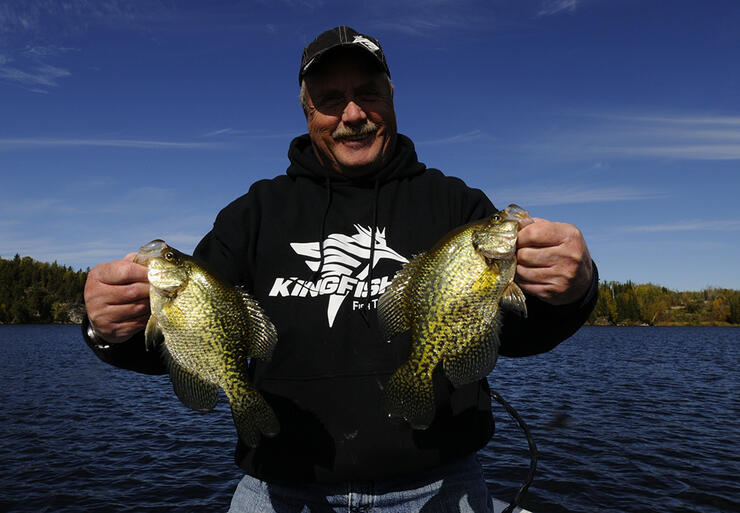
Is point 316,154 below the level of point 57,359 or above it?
above

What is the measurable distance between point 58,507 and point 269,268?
1444cm

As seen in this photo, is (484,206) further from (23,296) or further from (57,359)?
(23,296)

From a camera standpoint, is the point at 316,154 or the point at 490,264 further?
the point at 316,154

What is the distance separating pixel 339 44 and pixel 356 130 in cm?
64

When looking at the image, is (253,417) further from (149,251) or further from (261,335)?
(149,251)

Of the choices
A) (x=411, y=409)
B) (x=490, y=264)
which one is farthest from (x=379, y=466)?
(x=490, y=264)

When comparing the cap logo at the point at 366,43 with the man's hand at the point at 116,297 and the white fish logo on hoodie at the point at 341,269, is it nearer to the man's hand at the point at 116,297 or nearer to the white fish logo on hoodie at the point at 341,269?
the white fish logo on hoodie at the point at 341,269

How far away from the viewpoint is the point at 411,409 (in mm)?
2900

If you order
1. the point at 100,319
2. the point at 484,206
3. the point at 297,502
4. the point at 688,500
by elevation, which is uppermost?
the point at 484,206

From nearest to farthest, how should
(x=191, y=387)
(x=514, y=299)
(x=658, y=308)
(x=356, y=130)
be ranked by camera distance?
(x=514, y=299)
(x=191, y=387)
(x=356, y=130)
(x=658, y=308)

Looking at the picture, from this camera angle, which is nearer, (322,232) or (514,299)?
(514,299)

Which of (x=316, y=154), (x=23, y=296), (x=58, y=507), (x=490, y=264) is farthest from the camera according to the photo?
(x=23, y=296)

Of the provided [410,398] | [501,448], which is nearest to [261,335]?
[410,398]

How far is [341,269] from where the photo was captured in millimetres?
3508
